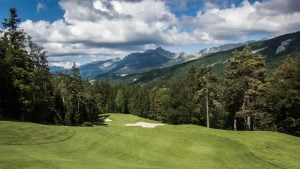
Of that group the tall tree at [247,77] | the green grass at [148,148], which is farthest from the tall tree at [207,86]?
the green grass at [148,148]

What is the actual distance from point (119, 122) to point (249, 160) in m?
85.1

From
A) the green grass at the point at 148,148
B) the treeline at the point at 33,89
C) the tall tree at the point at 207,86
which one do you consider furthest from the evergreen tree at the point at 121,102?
the green grass at the point at 148,148

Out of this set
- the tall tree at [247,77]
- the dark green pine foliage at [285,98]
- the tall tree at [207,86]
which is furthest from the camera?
the tall tree at [207,86]

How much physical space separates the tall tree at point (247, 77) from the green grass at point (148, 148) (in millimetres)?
22694

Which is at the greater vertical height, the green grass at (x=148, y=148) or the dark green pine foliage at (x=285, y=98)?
the dark green pine foliage at (x=285, y=98)

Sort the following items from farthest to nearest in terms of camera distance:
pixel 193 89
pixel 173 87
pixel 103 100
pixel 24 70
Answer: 1. pixel 103 100
2. pixel 173 87
3. pixel 193 89
4. pixel 24 70

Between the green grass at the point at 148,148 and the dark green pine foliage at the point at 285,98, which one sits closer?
the green grass at the point at 148,148

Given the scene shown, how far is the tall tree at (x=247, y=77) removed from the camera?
64125 millimetres

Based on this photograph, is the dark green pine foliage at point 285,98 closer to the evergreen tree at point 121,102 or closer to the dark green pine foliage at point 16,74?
the dark green pine foliage at point 16,74

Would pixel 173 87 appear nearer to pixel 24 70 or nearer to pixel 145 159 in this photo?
pixel 24 70

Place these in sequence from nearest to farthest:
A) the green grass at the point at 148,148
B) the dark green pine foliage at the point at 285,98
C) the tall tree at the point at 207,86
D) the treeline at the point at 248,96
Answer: the green grass at the point at 148,148 → the dark green pine foliage at the point at 285,98 → the treeline at the point at 248,96 → the tall tree at the point at 207,86

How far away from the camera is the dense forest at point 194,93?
57.7m

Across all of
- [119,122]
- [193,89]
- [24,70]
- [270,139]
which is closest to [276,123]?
[270,139]

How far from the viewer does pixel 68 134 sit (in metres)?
36.0
